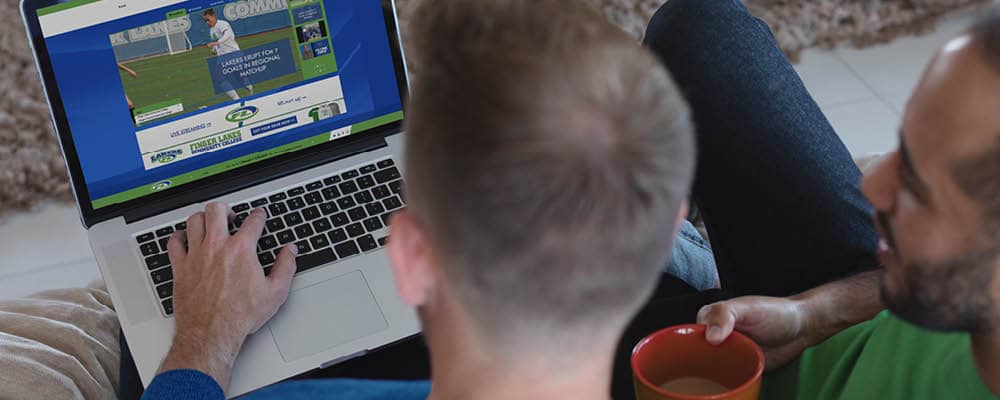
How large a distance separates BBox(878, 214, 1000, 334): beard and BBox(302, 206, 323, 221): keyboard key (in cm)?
65

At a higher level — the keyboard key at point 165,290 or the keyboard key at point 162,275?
the keyboard key at point 162,275

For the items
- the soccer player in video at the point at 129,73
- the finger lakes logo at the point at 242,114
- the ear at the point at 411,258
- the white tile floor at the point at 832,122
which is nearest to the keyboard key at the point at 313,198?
the finger lakes logo at the point at 242,114

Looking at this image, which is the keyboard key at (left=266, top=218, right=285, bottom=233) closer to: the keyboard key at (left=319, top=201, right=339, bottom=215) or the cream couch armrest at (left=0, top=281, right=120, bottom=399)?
the keyboard key at (left=319, top=201, right=339, bottom=215)

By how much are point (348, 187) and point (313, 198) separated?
44 millimetres

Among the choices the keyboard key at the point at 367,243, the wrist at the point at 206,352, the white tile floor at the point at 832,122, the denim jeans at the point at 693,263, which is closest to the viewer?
the wrist at the point at 206,352

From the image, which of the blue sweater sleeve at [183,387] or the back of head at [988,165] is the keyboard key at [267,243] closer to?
the blue sweater sleeve at [183,387]

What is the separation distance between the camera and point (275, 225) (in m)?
1.24

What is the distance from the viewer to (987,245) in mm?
781

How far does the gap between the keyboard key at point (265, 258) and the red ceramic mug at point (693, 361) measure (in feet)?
1.55

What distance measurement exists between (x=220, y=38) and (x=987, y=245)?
2.64 ft

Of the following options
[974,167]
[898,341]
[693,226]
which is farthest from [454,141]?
[693,226]

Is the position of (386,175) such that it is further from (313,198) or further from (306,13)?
(306,13)

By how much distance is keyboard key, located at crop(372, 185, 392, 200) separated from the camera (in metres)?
1.29

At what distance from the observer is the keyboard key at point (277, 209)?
125 centimetres
